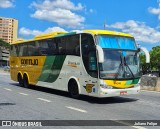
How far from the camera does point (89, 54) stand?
1464 cm

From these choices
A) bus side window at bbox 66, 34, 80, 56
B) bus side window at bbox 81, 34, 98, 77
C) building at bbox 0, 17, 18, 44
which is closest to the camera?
bus side window at bbox 81, 34, 98, 77

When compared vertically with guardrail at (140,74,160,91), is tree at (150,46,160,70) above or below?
above

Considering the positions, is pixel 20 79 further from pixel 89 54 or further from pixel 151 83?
pixel 89 54

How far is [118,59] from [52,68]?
4980mm

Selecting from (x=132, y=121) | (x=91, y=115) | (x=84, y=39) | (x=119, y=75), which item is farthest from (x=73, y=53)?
(x=132, y=121)

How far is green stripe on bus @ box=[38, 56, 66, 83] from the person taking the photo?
17547mm

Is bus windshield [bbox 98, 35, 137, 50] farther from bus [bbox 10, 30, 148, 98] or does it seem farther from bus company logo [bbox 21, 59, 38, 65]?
bus company logo [bbox 21, 59, 38, 65]

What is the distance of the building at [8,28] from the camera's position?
570ft

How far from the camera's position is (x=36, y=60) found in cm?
2041

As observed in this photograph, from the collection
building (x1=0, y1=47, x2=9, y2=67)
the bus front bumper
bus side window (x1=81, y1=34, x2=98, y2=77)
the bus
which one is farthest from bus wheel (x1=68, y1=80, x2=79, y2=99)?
building (x1=0, y1=47, x2=9, y2=67)

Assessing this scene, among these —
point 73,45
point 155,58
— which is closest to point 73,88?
point 73,45

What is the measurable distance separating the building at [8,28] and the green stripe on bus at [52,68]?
158 m

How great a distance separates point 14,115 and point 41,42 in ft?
31.4

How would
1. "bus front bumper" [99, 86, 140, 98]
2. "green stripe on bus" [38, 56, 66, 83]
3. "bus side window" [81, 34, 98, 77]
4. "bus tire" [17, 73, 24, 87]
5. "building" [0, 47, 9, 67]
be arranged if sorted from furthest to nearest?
"building" [0, 47, 9, 67] < "bus tire" [17, 73, 24, 87] < "green stripe on bus" [38, 56, 66, 83] < "bus side window" [81, 34, 98, 77] < "bus front bumper" [99, 86, 140, 98]
